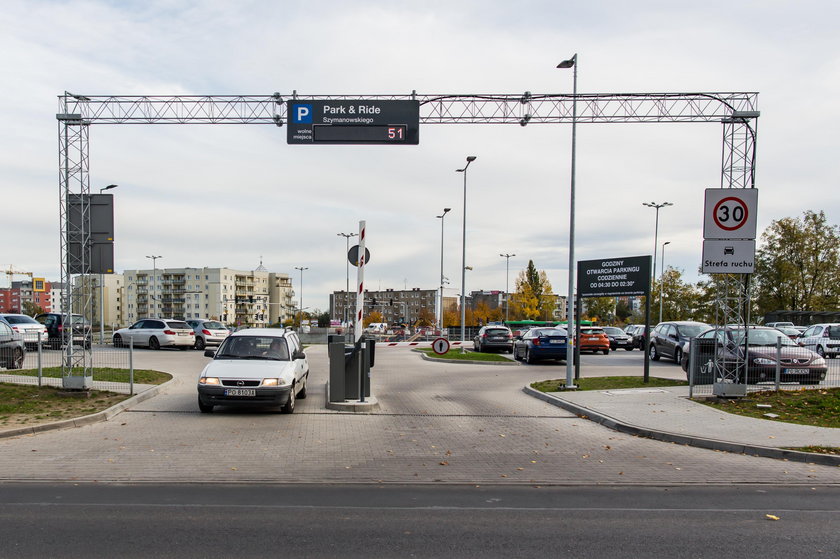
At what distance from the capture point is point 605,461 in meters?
8.59

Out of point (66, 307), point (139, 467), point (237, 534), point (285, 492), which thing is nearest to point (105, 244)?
point (66, 307)

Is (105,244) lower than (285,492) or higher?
higher

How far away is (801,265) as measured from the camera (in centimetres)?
5775

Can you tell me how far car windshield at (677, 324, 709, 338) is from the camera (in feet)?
79.3

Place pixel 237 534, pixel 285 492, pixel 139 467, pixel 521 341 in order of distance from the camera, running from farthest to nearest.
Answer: pixel 521 341 < pixel 139 467 < pixel 285 492 < pixel 237 534

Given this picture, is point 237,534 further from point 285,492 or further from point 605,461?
point 605,461

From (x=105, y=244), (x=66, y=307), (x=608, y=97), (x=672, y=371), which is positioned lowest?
(x=672, y=371)

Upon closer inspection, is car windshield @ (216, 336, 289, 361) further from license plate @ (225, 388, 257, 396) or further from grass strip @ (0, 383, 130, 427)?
grass strip @ (0, 383, 130, 427)

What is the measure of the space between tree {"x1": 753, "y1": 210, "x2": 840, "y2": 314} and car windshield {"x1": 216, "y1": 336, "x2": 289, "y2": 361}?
183 feet

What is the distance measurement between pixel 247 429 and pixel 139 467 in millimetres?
2667

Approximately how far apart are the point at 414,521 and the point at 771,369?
493 inches

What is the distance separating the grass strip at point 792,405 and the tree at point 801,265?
159ft

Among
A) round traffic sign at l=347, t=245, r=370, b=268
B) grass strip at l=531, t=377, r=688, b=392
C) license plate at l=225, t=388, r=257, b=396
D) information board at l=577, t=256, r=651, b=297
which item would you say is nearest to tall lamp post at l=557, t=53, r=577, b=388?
grass strip at l=531, t=377, r=688, b=392

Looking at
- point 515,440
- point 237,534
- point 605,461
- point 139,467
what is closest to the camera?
point 237,534
